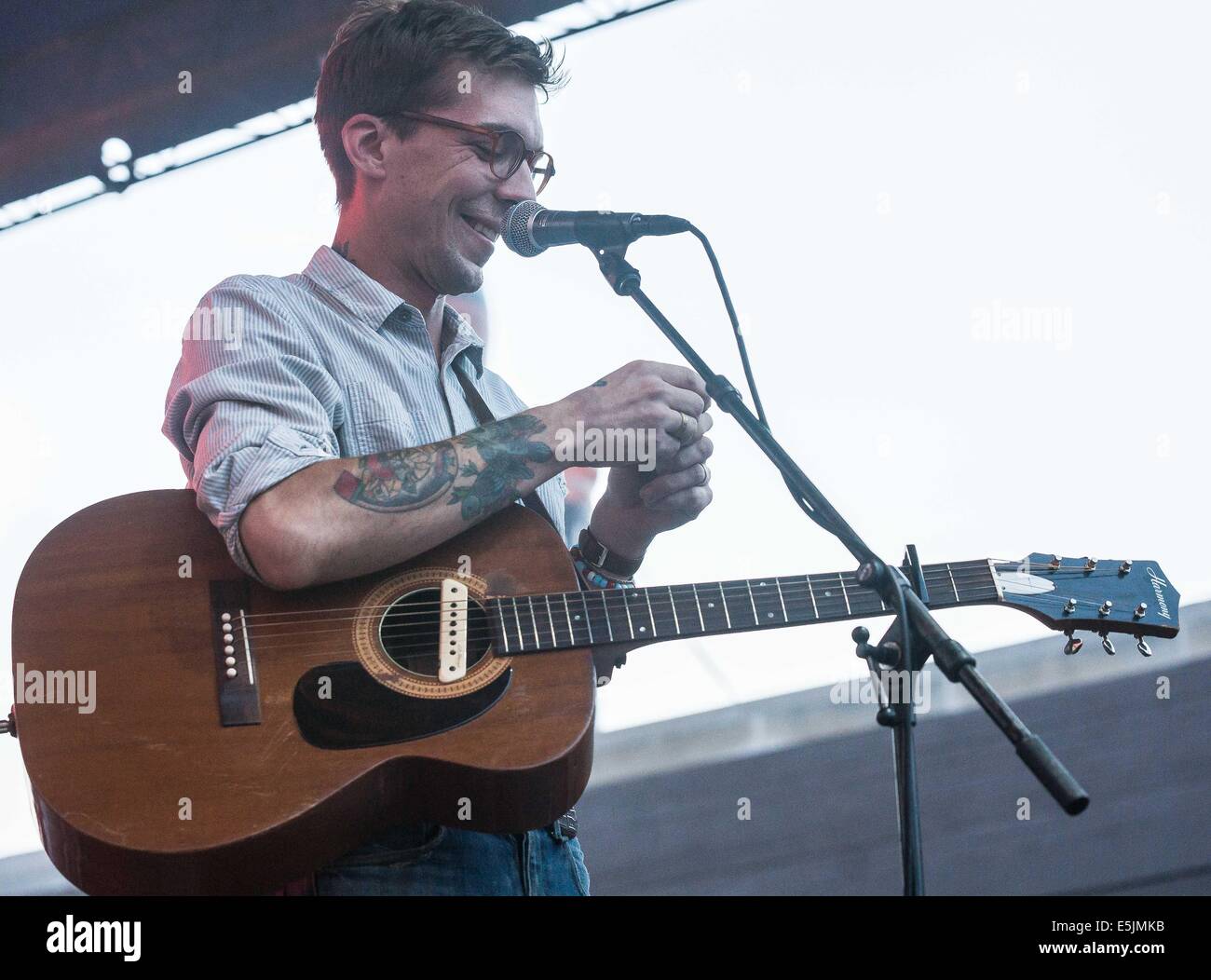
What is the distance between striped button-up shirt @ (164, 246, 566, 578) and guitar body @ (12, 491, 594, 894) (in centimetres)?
10

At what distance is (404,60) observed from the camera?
1.99 m

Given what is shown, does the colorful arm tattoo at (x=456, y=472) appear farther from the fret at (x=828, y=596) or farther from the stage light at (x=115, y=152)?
the stage light at (x=115, y=152)

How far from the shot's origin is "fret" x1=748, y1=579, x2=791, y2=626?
1.64 m

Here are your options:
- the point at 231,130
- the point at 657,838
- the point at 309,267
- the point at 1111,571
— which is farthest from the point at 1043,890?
the point at 231,130

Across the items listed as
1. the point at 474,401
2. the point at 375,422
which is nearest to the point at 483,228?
the point at 474,401

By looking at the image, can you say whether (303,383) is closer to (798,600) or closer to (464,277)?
(464,277)

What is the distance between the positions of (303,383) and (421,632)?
1.28ft

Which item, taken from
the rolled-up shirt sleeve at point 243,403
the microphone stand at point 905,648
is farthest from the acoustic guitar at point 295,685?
the microphone stand at point 905,648

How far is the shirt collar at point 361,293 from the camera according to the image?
5.83 ft

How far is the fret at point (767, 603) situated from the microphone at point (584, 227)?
0.53 m

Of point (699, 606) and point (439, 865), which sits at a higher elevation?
point (699, 606)
